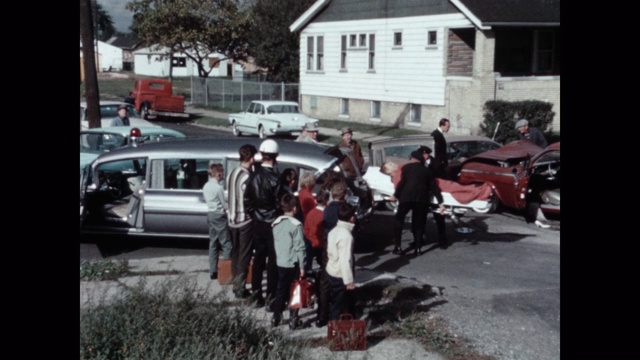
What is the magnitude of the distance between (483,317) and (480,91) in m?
21.1

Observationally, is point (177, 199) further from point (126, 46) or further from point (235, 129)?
point (126, 46)

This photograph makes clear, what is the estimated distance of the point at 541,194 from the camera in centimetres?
1512

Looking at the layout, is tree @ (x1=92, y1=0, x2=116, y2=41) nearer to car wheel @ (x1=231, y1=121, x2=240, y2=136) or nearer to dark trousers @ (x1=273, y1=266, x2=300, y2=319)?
car wheel @ (x1=231, y1=121, x2=240, y2=136)

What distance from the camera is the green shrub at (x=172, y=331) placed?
6.20m

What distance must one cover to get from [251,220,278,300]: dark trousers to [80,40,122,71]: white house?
272ft

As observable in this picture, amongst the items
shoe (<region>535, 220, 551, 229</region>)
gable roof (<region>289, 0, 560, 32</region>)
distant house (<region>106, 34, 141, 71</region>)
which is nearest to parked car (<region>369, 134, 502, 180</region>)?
shoe (<region>535, 220, 551, 229</region>)

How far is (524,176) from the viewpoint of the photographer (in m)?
15.0

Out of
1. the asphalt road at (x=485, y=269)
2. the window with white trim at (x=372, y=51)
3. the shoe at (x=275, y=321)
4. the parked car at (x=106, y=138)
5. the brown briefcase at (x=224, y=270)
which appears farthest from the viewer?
the window with white trim at (x=372, y=51)

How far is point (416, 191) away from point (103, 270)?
15.2 feet

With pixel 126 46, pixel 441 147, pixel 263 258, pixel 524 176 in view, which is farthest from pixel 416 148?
pixel 126 46

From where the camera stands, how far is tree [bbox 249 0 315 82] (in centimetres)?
4922

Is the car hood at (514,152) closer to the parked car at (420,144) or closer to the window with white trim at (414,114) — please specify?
the parked car at (420,144)

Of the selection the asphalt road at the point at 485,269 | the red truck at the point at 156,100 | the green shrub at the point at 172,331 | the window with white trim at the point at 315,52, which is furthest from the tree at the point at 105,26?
the green shrub at the point at 172,331

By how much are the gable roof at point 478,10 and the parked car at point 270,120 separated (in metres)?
5.78
